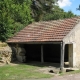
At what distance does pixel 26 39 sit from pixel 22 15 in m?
9.06

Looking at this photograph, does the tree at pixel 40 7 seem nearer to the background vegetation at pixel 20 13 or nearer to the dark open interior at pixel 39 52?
the background vegetation at pixel 20 13

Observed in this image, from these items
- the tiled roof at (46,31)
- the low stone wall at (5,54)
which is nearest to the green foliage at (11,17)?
the tiled roof at (46,31)

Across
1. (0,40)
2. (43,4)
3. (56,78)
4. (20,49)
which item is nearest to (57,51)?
(20,49)

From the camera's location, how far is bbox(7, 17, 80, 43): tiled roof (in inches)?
794

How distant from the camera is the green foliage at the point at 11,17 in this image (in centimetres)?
2503

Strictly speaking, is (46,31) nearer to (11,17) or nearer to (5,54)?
(5,54)

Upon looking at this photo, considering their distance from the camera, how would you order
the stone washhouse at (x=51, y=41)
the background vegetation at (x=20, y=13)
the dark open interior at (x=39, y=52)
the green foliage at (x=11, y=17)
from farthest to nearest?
the dark open interior at (x=39, y=52) < the background vegetation at (x=20, y=13) < the green foliage at (x=11, y=17) < the stone washhouse at (x=51, y=41)

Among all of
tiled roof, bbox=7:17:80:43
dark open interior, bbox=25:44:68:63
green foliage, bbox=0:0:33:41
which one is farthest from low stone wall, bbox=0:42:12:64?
dark open interior, bbox=25:44:68:63

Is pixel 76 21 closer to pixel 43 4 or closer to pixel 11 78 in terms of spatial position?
pixel 11 78

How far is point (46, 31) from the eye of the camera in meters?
22.5

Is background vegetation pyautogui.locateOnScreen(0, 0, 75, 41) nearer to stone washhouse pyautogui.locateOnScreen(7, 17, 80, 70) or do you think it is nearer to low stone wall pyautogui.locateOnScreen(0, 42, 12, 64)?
stone washhouse pyautogui.locateOnScreen(7, 17, 80, 70)

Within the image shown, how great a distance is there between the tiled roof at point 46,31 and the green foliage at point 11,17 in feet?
4.38

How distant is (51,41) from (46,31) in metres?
3.25

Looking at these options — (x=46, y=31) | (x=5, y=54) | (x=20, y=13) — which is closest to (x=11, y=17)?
(x=20, y=13)
